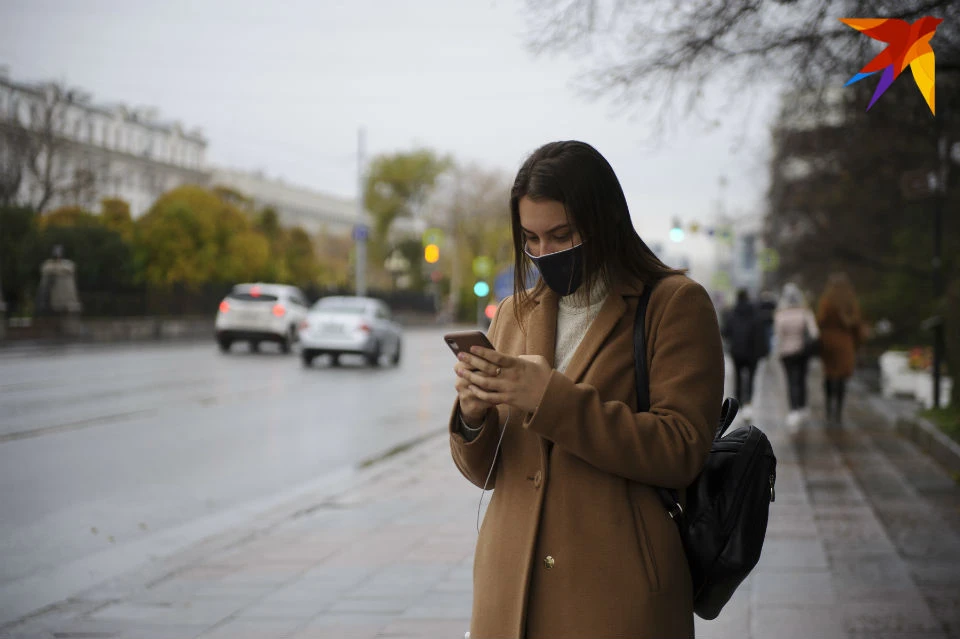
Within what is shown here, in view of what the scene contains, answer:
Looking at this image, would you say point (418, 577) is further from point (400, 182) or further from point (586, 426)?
point (400, 182)

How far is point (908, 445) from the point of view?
40.1ft

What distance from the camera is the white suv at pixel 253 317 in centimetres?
2891

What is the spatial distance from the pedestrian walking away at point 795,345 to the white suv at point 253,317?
17.1 metres

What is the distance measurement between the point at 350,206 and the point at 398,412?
13288 centimetres

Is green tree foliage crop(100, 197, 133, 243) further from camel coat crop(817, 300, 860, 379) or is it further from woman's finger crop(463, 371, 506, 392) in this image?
woman's finger crop(463, 371, 506, 392)

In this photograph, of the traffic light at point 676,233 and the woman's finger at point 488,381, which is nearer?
the woman's finger at point 488,381

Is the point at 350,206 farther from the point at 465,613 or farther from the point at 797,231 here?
the point at 465,613

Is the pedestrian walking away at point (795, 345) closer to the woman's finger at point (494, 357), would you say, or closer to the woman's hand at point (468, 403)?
the woman's hand at point (468, 403)

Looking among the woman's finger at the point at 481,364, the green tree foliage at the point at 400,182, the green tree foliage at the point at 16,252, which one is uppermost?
the green tree foliage at the point at 400,182

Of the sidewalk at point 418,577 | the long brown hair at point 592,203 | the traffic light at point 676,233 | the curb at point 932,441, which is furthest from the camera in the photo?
the traffic light at point 676,233

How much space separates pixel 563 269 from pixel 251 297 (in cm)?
2742

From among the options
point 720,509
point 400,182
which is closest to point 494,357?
point 720,509

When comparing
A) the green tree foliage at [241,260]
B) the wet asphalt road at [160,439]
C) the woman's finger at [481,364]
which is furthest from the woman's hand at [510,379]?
the green tree foliage at [241,260]

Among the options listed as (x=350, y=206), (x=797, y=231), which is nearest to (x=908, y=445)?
(x=797, y=231)
